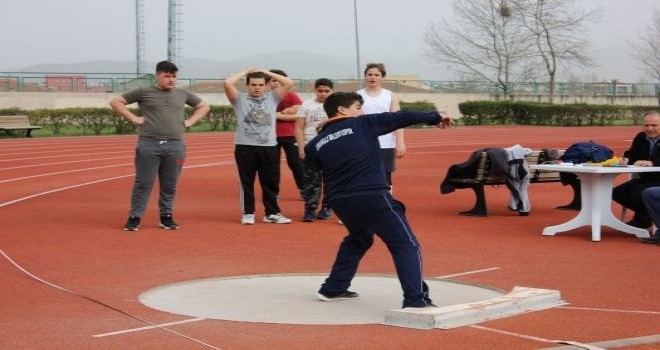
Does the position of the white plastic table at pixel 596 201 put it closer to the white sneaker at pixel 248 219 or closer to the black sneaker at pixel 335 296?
the white sneaker at pixel 248 219

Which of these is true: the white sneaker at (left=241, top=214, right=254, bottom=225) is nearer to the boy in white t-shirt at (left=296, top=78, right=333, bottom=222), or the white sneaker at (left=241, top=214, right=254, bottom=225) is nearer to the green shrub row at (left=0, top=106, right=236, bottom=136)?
the boy in white t-shirt at (left=296, top=78, right=333, bottom=222)

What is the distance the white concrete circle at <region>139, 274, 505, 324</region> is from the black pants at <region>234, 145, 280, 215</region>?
3.70 meters

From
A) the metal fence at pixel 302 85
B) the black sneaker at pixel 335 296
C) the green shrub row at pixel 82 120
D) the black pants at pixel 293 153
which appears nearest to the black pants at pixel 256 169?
the black pants at pixel 293 153

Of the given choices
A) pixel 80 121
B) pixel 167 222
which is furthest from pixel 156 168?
pixel 80 121

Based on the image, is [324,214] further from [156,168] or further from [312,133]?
[156,168]

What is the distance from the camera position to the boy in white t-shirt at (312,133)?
12.8 m

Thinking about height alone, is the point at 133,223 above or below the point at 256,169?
below

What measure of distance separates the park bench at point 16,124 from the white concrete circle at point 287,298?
29.2 m

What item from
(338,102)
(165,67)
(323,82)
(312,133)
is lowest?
(312,133)

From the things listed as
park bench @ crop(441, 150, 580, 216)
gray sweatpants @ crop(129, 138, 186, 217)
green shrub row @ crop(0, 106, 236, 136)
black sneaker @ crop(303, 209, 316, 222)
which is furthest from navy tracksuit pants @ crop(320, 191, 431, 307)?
green shrub row @ crop(0, 106, 236, 136)

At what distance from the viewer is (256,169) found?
12758 millimetres

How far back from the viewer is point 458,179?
14.1m

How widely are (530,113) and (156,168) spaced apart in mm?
41748

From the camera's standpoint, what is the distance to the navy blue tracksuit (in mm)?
7137
